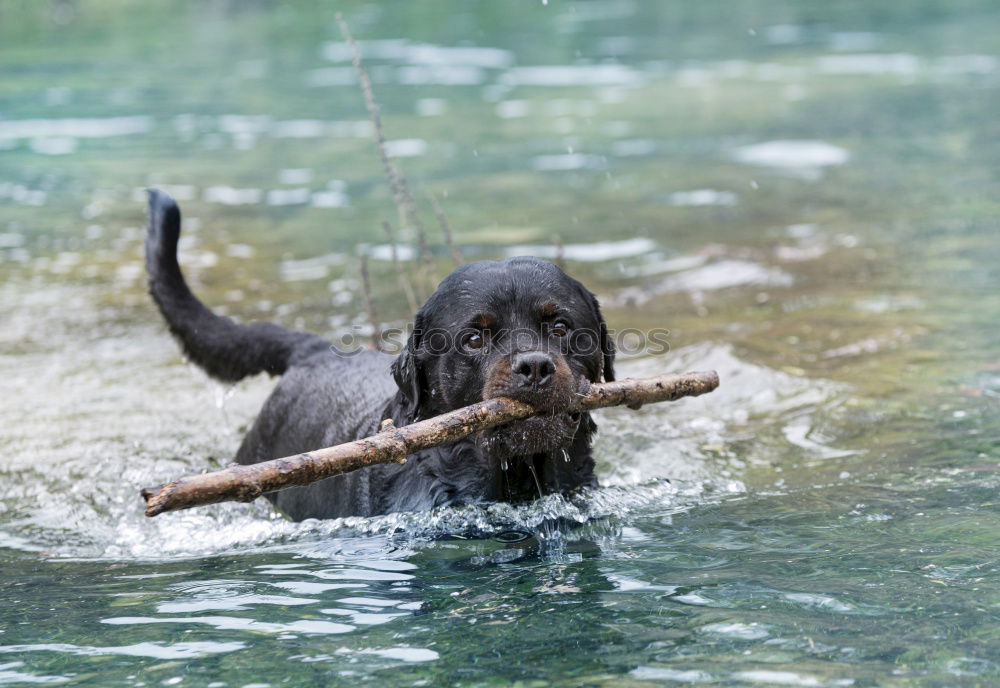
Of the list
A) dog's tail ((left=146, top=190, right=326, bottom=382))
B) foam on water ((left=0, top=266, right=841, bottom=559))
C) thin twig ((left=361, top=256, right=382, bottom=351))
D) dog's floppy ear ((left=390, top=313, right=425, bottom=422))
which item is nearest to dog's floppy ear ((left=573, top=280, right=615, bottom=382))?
foam on water ((left=0, top=266, right=841, bottom=559))

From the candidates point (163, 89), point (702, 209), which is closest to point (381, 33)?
point (163, 89)

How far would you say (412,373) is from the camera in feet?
19.0

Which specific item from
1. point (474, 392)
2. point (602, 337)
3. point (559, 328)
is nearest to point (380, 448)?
point (474, 392)

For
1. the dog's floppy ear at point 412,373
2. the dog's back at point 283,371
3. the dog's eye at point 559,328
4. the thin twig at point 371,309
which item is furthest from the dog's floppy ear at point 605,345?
the thin twig at point 371,309

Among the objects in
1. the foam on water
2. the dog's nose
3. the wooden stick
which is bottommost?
the foam on water

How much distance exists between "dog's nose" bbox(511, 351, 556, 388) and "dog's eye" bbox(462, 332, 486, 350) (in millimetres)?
390

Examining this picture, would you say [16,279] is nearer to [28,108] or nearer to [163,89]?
[28,108]

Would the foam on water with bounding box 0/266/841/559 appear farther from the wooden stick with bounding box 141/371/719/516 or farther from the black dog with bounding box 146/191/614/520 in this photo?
the wooden stick with bounding box 141/371/719/516

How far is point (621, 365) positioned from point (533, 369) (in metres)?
3.80

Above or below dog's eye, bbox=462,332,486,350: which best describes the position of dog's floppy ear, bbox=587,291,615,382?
below

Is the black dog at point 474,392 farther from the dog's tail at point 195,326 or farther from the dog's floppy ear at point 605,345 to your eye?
the dog's tail at point 195,326

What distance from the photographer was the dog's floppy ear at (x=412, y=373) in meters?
5.81

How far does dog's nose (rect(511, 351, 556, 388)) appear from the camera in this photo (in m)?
5.07

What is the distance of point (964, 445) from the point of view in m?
6.45
